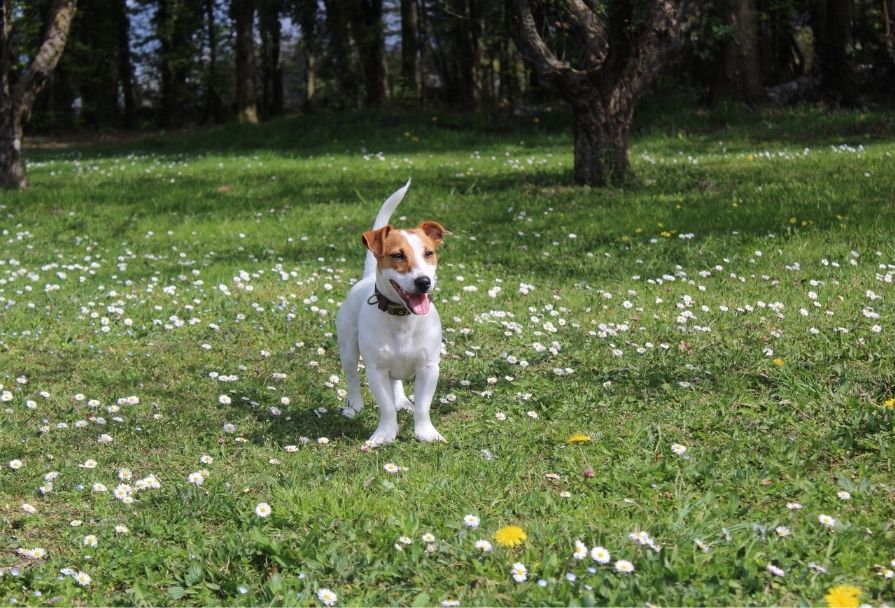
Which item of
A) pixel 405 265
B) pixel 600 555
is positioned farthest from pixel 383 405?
pixel 600 555

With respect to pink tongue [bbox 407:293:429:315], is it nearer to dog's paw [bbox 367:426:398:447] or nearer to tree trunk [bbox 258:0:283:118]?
dog's paw [bbox 367:426:398:447]

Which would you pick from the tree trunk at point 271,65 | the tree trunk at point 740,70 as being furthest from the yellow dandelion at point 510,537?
the tree trunk at point 271,65

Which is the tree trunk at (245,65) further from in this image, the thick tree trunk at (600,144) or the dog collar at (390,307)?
the dog collar at (390,307)

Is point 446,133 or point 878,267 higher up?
point 446,133

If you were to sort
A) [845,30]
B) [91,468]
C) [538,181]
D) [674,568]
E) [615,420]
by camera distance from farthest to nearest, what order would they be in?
1. [845,30]
2. [538,181]
3. [615,420]
4. [91,468]
5. [674,568]

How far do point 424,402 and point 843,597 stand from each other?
266cm

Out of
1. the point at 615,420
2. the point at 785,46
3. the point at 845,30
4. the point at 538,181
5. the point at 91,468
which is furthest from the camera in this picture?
the point at 785,46

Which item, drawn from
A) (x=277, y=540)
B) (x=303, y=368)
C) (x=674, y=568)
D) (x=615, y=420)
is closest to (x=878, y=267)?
(x=615, y=420)

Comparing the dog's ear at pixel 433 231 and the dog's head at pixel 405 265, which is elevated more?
the dog's ear at pixel 433 231

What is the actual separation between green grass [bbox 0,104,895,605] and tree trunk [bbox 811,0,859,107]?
7.45m

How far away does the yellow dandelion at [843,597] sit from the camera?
338 cm

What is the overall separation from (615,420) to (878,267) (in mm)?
4711

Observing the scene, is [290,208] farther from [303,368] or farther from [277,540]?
[277,540]

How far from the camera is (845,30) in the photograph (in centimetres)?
2059
